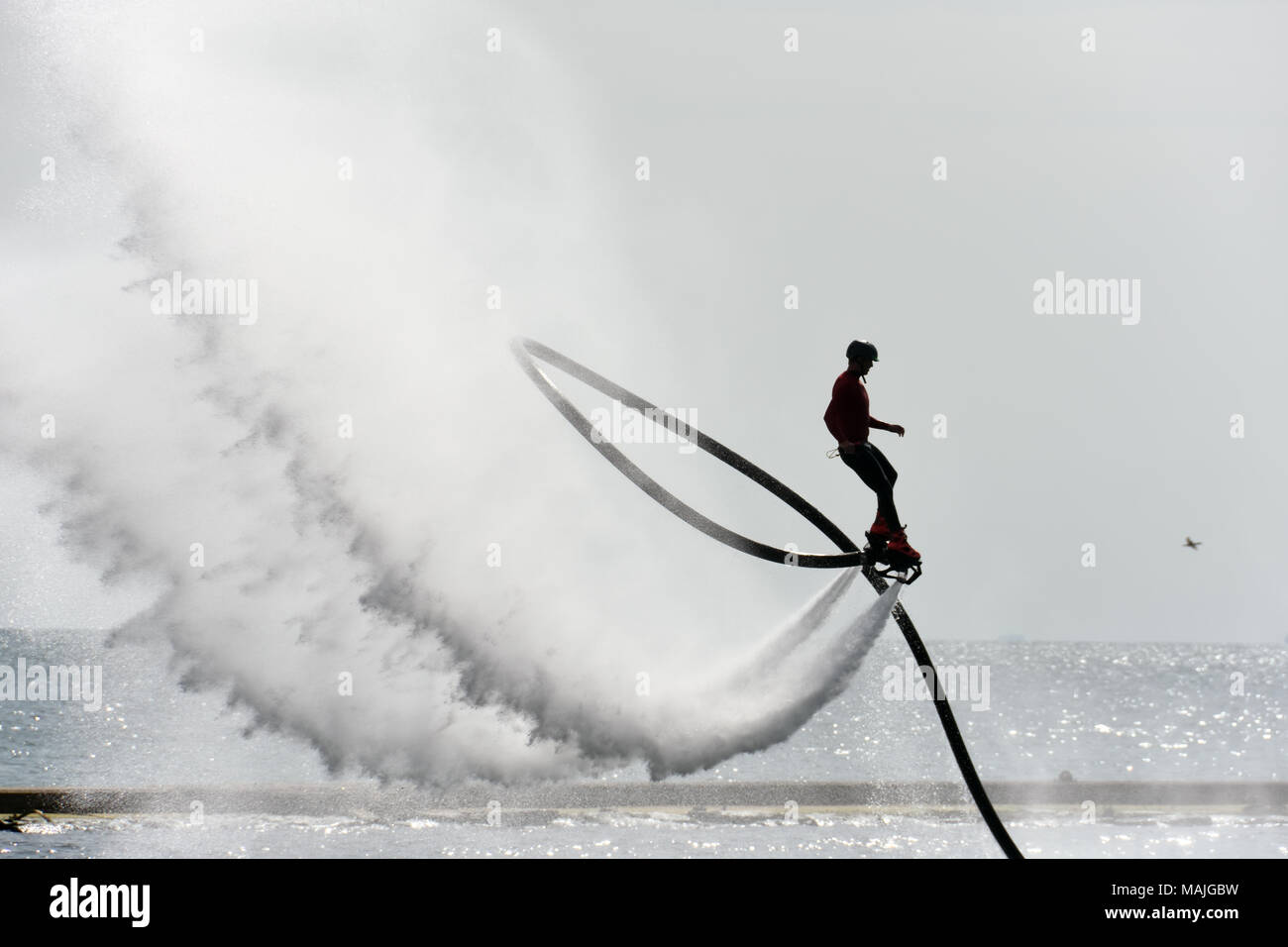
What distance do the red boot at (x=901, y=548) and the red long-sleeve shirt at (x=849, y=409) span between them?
1468 mm

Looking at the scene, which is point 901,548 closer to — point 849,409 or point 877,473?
point 877,473

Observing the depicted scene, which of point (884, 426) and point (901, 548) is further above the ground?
point (884, 426)

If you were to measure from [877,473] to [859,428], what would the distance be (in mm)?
650

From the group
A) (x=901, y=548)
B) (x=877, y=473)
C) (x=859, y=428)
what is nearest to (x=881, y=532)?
(x=901, y=548)

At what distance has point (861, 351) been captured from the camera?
55.0 feet

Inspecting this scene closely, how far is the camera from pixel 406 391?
22469 millimetres

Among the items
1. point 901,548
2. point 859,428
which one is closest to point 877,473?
point 859,428

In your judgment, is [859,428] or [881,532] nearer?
[859,428]

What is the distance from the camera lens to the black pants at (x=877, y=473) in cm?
1695

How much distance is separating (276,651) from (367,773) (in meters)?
3.29

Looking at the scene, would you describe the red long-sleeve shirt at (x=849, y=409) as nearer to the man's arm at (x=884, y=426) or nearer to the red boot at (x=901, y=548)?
the man's arm at (x=884, y=426)

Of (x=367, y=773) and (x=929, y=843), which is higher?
(x=367, y=773)
